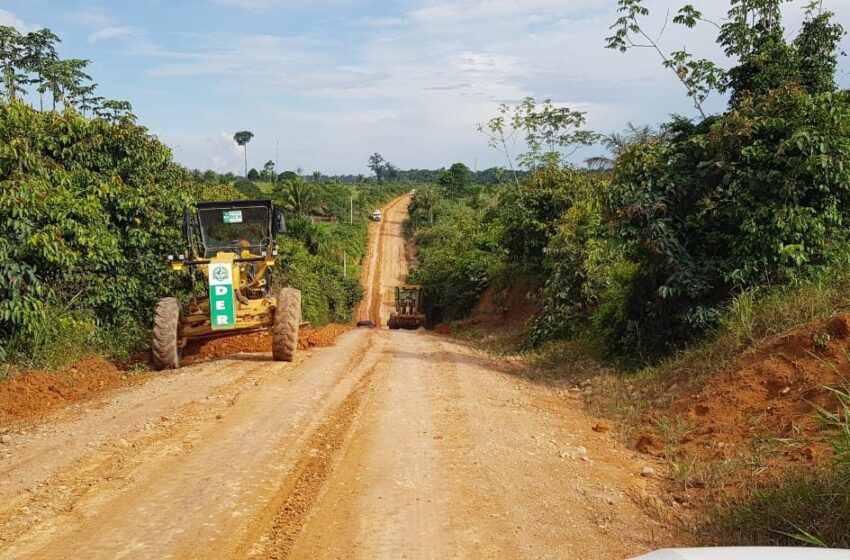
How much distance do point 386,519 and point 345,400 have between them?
3.87m

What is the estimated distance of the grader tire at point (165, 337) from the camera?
11211 mm

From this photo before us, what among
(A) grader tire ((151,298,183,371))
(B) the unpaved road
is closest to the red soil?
(A) grader tire ((151,298,183,371))

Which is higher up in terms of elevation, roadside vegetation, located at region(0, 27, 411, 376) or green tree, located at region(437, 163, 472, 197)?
green tree, located at region(437, 163, 472, 197)

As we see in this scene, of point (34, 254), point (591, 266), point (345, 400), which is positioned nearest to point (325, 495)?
point (345, 400)

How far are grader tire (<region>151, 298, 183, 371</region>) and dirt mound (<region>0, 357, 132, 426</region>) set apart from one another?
62 centimetres

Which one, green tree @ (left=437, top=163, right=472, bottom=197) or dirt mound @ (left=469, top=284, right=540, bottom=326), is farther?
green tree @ (left=437, top=163, right=472, bottom=197)

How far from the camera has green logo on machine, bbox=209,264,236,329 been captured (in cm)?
1130

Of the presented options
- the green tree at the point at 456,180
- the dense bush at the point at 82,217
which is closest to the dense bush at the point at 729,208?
the dense bush at the point at 82,217

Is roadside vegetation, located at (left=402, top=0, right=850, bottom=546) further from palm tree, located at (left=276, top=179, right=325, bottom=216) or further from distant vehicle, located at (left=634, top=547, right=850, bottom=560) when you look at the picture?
palm tree, located at (left=276, top=179, right=325, bottom=216)

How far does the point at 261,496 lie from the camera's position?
5.20 m

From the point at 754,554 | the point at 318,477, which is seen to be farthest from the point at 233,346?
the point at 754,554

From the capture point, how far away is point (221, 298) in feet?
37.1

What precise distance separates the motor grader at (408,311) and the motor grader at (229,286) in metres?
20.4

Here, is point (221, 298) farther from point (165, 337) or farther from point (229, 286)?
point (165, 337)
